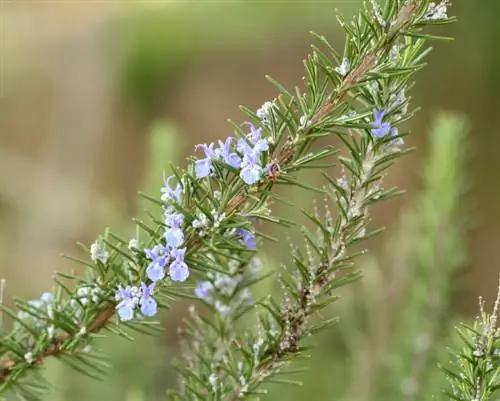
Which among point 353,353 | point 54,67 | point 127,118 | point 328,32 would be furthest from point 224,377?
point 54,67

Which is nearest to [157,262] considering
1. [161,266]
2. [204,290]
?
[161,266]

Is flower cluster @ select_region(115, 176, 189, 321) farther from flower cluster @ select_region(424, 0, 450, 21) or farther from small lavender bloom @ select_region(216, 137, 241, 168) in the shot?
flower cluster @ select_region(424, 0, 450, 21)

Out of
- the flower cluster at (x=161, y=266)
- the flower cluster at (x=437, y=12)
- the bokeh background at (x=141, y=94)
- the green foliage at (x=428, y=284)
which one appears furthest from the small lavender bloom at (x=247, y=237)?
the bokeh background at (x=141, y=94)

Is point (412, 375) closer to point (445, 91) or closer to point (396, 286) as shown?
point (396, 286)

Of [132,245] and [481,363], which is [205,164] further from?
[481,363]

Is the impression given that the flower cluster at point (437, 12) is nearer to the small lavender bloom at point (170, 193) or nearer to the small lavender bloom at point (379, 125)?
the small lavender bloom at point (379, 125)

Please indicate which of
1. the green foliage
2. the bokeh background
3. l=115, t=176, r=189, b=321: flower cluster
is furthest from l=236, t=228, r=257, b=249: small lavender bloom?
the bokeh background
